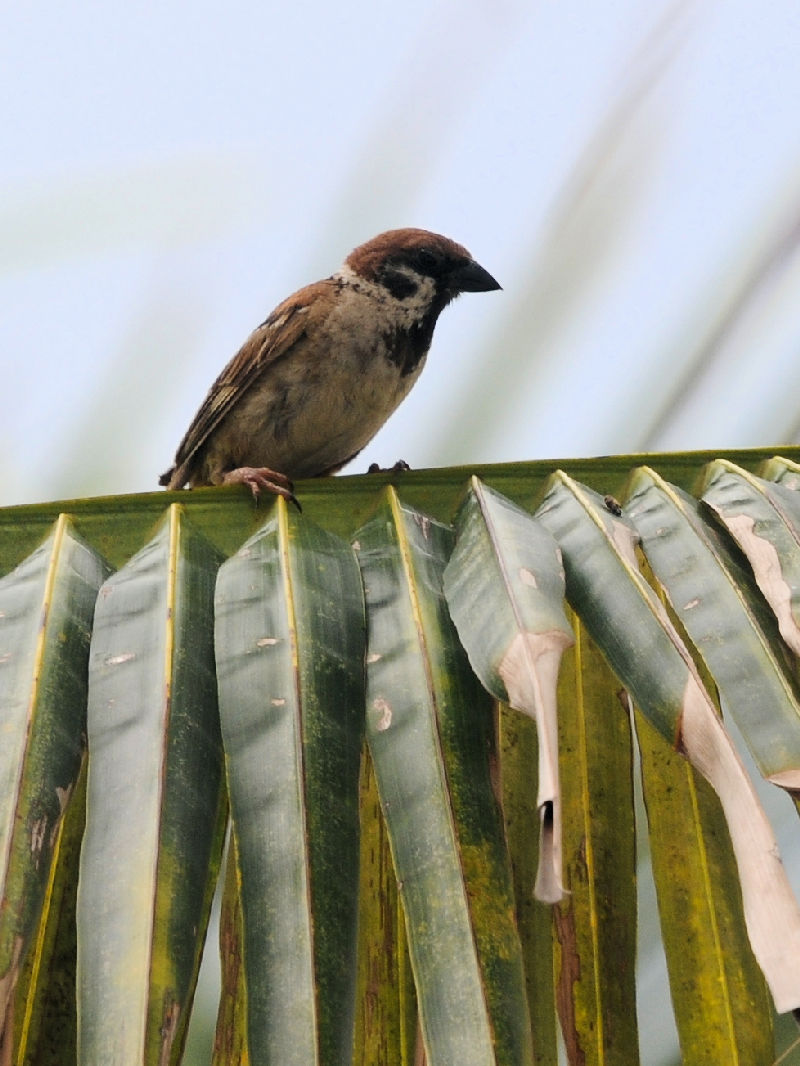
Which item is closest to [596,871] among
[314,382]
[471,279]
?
[314,382]

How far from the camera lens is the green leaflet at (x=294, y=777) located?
0.83m

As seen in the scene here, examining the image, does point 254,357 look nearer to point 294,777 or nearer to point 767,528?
point 767,528

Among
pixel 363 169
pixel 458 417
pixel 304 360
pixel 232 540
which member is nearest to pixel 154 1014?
pixel 232 540

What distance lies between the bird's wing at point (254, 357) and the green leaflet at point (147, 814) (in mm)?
1521

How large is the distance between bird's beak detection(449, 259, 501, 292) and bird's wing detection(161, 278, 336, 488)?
313 millimetres

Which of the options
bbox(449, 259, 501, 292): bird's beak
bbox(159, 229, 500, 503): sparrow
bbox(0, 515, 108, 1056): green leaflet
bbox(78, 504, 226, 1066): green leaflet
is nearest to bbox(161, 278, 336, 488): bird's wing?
bbox(159, 229, 500, 503): sparrow

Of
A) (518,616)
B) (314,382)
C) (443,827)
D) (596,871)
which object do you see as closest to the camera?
(443,827)

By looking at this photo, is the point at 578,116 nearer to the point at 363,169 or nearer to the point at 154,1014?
the point at 363,169

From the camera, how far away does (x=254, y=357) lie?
8.97 ft

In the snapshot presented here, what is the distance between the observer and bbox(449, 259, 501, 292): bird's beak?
2938 millimetres

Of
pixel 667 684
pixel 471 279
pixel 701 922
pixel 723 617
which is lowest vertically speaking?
pixel 701 922

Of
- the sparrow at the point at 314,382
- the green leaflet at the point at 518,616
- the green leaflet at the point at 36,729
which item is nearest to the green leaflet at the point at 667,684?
the green leaflet at the point at 518,616

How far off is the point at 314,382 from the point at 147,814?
5.99ft

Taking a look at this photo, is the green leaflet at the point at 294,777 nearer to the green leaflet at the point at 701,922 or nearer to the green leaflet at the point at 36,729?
the green leaflet at the point at 36,729
